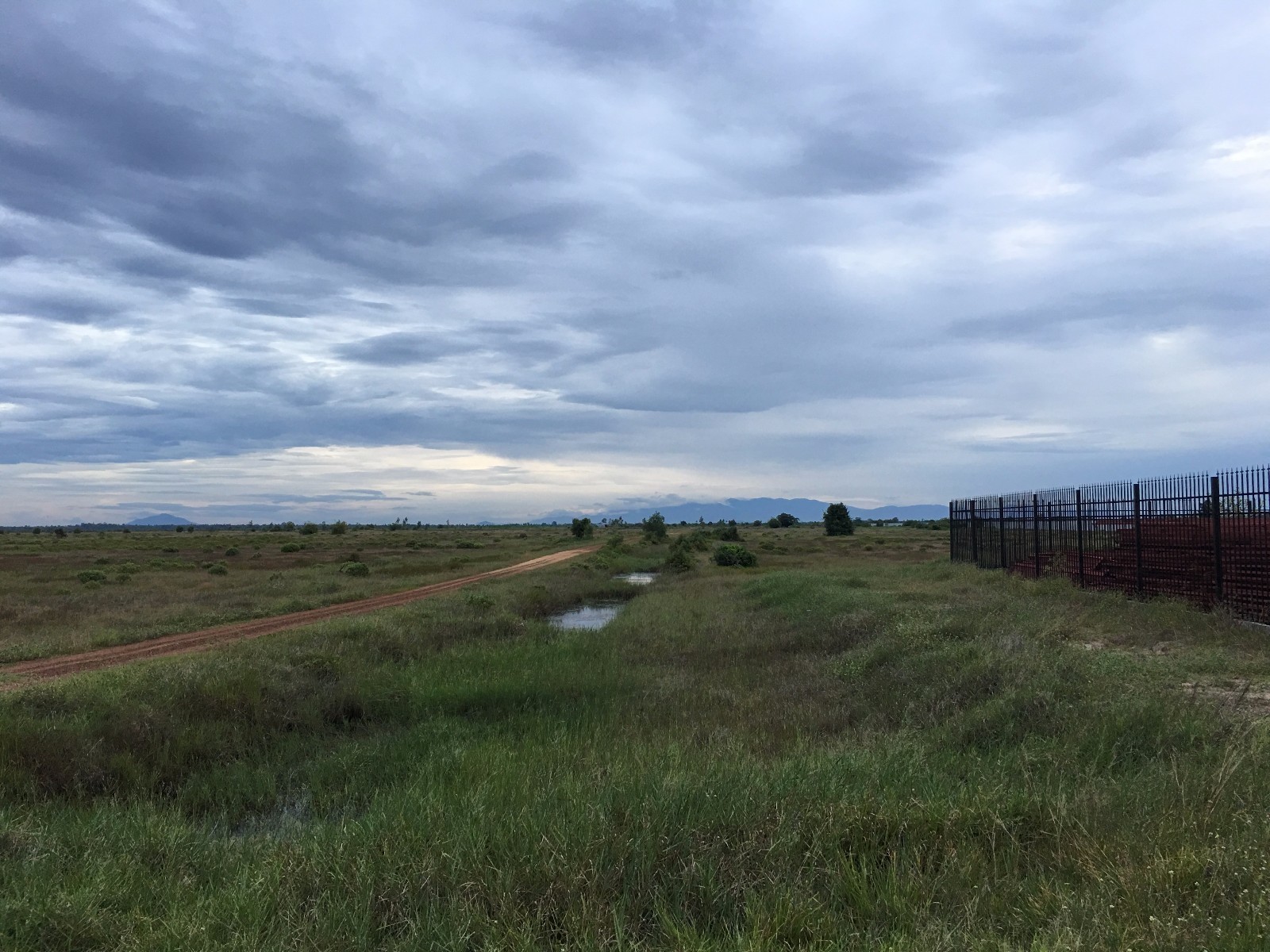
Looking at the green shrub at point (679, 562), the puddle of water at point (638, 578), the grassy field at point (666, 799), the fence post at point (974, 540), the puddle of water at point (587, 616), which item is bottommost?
the puddle of water at point (638, 578)

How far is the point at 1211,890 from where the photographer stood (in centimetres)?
405

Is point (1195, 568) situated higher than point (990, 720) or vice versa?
point (1195, 568)

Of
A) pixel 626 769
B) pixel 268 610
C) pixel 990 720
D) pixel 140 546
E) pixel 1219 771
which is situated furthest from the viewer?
pixel 140 546

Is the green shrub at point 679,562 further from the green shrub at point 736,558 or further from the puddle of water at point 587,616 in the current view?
the puddle of water at point 587,616

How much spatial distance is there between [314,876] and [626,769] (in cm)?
281

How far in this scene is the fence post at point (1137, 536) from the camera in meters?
16.8

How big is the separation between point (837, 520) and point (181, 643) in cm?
8268

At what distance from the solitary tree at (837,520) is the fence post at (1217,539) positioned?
77.8 metres

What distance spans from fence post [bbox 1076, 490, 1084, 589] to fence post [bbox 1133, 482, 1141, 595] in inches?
120

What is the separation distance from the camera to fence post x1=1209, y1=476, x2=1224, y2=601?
13.8 metres

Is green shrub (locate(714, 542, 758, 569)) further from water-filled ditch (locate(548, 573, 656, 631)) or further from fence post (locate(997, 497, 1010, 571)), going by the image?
fence post (locate(997, 497, 1010, 571))

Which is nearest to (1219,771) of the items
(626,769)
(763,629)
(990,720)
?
(990,720)

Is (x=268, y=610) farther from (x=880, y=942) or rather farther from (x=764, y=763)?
(x=880, y=942)

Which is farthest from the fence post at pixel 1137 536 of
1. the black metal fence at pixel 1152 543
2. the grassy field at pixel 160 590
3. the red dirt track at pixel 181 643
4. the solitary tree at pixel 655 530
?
the solitary tree at pixel 655 530
